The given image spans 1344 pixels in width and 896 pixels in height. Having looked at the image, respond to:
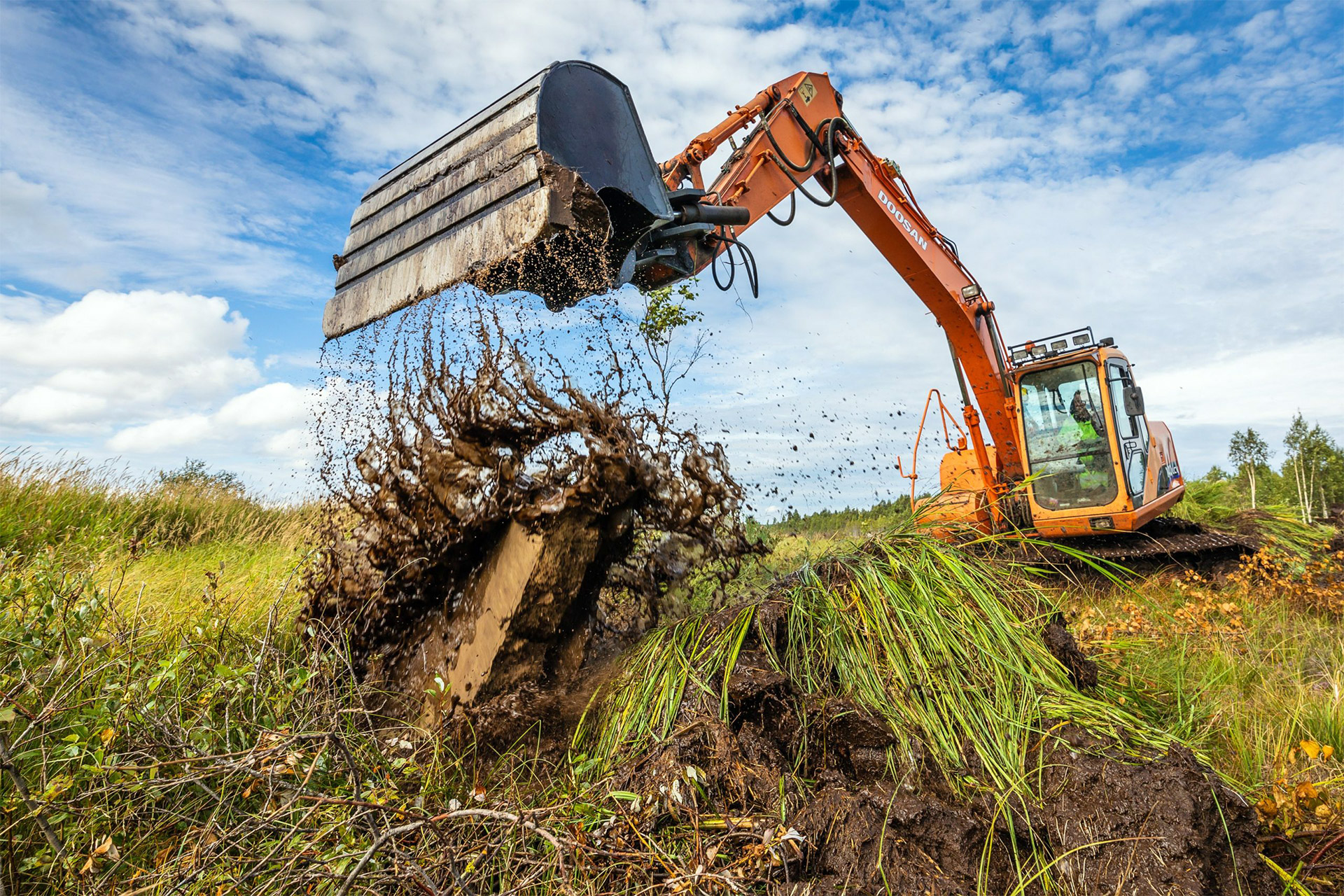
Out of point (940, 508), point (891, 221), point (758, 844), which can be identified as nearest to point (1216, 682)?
point (940, 508)

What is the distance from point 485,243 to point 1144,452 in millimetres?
7278

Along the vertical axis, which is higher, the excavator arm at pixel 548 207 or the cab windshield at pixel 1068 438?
the excavator arm at pixel 548 207

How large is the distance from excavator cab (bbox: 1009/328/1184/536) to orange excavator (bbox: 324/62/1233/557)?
2 cm

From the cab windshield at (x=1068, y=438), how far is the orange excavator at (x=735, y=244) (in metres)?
0.01

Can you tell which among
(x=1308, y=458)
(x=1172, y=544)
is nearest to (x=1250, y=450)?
(x=1308, y=458)

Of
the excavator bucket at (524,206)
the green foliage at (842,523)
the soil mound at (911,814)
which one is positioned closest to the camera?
the soil mound at (911,814)

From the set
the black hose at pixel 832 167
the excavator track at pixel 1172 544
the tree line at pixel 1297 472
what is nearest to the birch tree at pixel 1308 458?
the tree line at pixel 1297 472

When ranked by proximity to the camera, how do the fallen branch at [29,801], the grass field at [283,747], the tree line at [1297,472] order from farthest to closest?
1. the tree line at [1297,472]
2. the fallen branch at [29,801]
3. the grass field at [283,747]

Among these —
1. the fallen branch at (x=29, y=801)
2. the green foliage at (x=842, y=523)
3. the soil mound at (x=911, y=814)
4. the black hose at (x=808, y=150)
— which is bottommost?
the soil mound at (x=911, y=814)

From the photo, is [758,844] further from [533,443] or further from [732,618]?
[533,443]

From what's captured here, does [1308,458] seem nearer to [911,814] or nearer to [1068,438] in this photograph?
[1068,438]

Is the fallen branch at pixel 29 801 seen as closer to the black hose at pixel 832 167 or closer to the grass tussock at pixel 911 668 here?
the grass tussock at pixel 911 668

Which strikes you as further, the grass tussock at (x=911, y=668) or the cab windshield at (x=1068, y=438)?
the cab windshield at (x=1068, y=438)

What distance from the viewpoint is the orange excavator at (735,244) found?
9.71 feet
